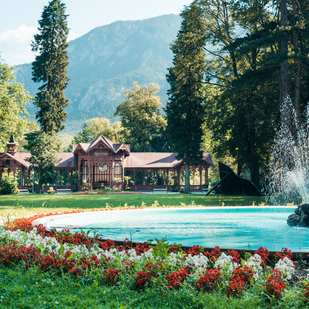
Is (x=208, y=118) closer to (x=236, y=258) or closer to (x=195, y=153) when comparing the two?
(x=195, y=153)

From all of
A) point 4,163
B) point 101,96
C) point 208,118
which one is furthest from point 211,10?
point 101,96

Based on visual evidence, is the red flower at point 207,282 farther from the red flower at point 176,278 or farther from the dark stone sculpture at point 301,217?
the dark stone sculpture at point 301,217

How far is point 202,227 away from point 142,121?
127 ft

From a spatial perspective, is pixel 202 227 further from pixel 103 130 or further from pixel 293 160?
pixel 103 130

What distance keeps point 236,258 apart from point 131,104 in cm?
4386

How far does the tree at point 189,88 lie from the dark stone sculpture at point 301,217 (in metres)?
17.1

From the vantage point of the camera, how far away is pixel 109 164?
35781 millimetres

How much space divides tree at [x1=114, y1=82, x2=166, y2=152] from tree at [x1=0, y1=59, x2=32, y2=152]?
18236mm

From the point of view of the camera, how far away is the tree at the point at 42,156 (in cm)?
2845

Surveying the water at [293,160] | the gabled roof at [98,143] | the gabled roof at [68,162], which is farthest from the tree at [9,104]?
the water at [293,160]

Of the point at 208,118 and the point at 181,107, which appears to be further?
the point at 181,107

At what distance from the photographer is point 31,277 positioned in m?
3.81

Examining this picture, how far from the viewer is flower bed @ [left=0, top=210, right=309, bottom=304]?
126 inches

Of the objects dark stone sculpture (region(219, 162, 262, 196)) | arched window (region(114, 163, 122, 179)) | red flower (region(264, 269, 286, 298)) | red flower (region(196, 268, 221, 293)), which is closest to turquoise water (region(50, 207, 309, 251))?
red flower (region(264, 269, 286, 298))
